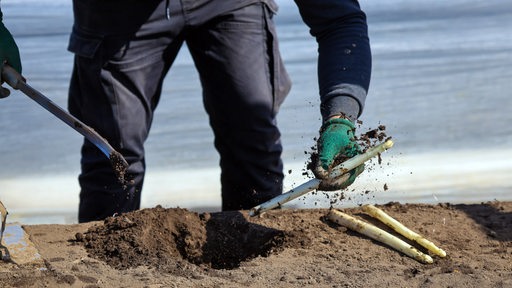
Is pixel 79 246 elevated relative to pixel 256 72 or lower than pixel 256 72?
lower

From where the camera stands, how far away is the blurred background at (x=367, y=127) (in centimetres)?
423

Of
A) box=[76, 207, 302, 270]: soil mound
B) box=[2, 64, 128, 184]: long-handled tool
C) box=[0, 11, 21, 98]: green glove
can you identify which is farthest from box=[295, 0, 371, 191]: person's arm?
box=[0, 11, 21, 98]: green glove

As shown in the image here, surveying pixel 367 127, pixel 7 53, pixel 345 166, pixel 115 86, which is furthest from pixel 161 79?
pixel 367 127

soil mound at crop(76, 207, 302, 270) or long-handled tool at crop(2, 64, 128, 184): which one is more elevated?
long-handled tool at crop(2, 64, 128, 184)

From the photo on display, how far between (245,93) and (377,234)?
1038mm

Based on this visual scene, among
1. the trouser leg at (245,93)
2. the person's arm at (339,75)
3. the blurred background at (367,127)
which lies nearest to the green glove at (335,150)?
the person's arm at (339,75)

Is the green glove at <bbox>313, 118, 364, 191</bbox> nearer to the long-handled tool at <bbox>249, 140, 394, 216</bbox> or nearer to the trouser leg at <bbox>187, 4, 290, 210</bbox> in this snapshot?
the long-handled tool at <bbox>249, 140, 394, 216</bbox>

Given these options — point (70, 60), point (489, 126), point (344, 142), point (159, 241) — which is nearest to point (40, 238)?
point (159, 241)

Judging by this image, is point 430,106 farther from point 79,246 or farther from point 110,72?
point 79,246

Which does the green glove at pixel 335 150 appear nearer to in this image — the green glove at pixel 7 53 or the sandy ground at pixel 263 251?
the sandy ground at pixel 263 251

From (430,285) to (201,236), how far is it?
33.3 inches

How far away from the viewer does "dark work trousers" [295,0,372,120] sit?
104 inches

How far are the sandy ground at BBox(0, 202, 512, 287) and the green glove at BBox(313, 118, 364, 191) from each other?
27 centimetres

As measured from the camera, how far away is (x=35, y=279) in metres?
2.44
